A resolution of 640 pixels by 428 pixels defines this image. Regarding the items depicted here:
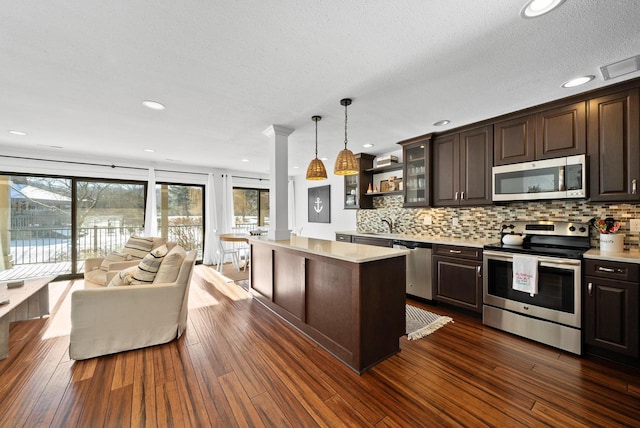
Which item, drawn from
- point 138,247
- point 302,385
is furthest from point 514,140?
point 138,247

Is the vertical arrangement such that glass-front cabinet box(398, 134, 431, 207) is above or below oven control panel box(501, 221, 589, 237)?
above

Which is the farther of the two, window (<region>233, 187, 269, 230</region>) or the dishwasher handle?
window (<region>233, 187, 269, 230</region>)

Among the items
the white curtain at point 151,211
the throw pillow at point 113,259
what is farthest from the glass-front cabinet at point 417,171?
the white curtain at point 151,211

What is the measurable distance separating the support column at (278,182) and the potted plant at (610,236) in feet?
10.6

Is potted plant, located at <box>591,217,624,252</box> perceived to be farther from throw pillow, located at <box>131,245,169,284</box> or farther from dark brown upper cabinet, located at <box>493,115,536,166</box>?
throw pillow, located at <box>131,245,169,284</box>

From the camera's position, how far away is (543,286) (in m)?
2.47

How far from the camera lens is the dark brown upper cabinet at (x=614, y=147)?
225 centimetres

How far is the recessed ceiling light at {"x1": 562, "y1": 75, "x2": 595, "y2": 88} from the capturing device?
217 cm

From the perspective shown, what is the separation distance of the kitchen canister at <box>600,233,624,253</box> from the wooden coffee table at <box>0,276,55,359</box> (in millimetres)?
5147

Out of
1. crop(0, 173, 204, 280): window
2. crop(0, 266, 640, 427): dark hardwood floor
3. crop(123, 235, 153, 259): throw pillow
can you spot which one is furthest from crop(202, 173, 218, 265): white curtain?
crop(0, 266, 640, 427): dark hardwood floor

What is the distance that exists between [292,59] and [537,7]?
1460mm

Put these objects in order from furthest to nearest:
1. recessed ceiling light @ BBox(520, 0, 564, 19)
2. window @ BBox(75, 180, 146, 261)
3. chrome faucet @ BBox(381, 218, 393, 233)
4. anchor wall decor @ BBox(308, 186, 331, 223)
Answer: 1. anchor wall decor @ BBox(308, 186, 331, 223)
2. window @ BBox(75, 180, 146, 261)
3. chrome faucet @ BBox(381, 218, 393, 233)
4. recessed ceiling light @ BBox(520, 0, 564, 19)

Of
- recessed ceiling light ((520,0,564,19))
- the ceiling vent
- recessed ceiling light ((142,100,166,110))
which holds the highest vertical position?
the ceiling vent

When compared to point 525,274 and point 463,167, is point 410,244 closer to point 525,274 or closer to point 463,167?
point 463,167
